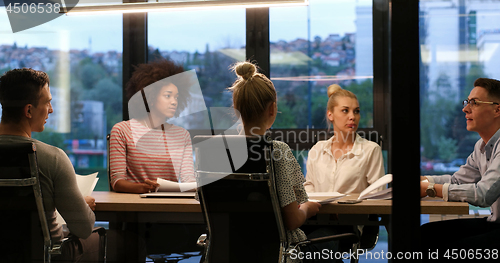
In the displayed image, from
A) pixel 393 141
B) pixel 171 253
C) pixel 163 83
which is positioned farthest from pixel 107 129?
pixel 393 141

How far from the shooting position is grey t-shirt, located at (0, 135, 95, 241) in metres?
1.52

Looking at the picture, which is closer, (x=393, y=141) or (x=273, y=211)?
(x=393, y=141)

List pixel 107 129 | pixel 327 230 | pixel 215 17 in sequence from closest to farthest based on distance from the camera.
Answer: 1. pixel 327 230
2. pixel 107 129
3. pixel 215 17

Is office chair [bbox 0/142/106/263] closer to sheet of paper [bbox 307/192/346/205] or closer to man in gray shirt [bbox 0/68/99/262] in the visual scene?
man in gray shirt [bbox 0/68/99/262]

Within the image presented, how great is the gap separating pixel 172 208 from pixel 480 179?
1.36 metres

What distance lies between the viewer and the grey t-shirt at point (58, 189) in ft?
4.99

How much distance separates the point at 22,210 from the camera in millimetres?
1518

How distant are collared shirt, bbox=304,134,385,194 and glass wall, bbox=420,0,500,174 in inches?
19.5

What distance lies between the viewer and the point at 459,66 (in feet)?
7.14

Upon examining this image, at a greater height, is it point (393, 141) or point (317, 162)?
point (393, 141)

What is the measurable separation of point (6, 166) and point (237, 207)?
0.85 m

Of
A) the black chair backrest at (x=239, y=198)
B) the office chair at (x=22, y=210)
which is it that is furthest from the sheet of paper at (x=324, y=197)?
the office chair at (x=22, y=210)

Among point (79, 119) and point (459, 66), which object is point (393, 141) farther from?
point (79, 119)

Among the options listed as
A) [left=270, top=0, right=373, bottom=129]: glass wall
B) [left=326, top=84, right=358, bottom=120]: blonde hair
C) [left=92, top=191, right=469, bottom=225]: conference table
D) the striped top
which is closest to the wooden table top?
[left=92, top=191, right=469, bottom=225]: conference table
